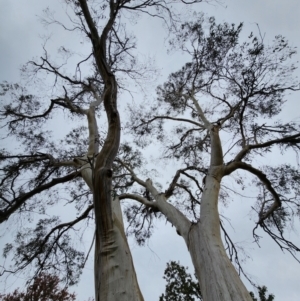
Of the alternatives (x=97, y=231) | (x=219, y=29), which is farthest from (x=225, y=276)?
(x=219, y=29)

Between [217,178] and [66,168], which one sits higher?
[66,168]

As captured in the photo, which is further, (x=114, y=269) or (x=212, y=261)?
(x=212, y=261)

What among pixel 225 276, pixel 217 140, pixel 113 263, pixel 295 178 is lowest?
pixel 225 276

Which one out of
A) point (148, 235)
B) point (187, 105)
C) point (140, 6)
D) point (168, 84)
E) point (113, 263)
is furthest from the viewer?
point (168, 84)

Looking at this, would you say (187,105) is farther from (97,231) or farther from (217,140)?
(97,231)

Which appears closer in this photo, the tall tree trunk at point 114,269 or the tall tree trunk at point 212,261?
the tall tree trunk at point 114,269

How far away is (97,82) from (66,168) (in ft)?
7.39

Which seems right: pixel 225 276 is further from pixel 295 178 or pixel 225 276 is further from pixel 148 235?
pixel 148 235

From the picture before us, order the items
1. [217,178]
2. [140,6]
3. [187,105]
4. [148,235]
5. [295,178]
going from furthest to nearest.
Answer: [187,105], [148,235], [295,178], [140,6], [217,178]

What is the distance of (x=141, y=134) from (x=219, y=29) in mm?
2997

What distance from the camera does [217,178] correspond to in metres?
3.49

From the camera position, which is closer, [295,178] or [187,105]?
[295,178]

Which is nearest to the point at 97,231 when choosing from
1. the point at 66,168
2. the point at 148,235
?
the point at 66,168

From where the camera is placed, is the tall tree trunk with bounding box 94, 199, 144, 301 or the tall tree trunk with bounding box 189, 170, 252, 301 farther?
the tall tree trunk with bounding box 189, 170, 252, 301
